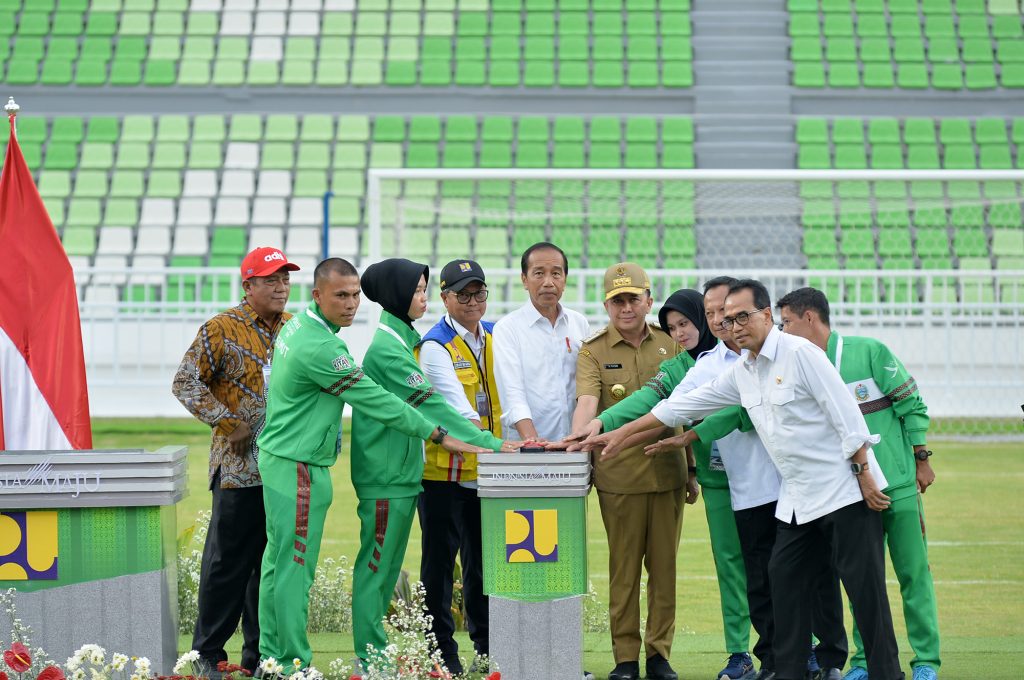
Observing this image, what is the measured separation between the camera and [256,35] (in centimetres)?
2422

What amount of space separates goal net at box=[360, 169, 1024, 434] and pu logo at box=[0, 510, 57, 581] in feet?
25.0

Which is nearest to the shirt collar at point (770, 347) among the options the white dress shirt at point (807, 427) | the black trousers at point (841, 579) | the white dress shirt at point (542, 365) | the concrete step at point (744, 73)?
the white dress shirt at point (807, 427)

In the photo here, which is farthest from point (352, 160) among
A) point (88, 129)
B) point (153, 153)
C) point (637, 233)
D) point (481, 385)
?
point (481, 385)

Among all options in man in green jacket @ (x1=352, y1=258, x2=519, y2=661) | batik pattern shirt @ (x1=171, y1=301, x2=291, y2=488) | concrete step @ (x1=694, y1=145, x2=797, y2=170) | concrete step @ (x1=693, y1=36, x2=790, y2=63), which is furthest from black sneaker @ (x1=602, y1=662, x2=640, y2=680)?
concrete step @ (x1=693, y1=36, x2=790, y2=63)

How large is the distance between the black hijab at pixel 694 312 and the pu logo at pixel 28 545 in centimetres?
264

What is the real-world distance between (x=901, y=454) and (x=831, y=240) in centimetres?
1000

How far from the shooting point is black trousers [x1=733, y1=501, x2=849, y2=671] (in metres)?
4.94

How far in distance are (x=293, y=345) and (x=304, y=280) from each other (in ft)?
35.4

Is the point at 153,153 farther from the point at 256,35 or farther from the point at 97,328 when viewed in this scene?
the point at 97,328

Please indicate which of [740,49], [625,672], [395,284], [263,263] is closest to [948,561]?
[625,672]

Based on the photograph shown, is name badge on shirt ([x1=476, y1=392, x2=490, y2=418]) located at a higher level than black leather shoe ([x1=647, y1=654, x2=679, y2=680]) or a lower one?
higher

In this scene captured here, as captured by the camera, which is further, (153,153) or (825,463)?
(153,153)

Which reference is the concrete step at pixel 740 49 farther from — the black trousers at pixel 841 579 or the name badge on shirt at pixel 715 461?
the black trousers at pixel 841 579

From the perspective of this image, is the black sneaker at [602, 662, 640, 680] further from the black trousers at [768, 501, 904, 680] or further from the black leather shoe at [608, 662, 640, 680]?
the black trousers at [768, 501, 904, 680]
